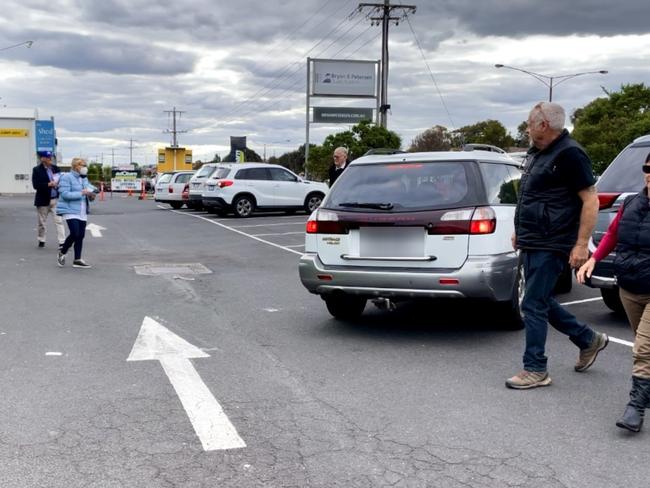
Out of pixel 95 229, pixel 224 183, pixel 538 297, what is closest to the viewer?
pixel 538 297

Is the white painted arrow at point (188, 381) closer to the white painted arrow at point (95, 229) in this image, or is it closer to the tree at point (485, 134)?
the white painted arrow at point (95, 229)

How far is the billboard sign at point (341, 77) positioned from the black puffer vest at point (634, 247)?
153 feet

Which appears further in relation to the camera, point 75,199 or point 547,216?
point 75,199

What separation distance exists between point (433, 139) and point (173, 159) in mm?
39631

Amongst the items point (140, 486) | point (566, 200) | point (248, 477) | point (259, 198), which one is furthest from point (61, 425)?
point (259, 198)

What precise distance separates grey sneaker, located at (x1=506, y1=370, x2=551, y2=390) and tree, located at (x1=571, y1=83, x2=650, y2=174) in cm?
4502

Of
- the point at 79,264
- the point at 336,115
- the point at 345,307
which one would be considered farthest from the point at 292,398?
the point at 336,115

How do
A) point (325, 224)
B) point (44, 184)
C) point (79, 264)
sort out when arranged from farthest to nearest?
point (44, 184) < point (79, 264) < point (325, 224)

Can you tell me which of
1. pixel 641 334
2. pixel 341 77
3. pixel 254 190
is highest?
pixel 341 77

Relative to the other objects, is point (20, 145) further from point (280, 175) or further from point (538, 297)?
point (538, 297)

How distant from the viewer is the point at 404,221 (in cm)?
655

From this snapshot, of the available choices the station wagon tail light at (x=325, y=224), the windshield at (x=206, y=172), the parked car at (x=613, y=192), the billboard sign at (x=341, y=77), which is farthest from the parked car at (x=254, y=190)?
the billboard sign at (x=341, y=77)

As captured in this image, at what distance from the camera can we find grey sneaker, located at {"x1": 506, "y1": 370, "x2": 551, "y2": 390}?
5324 mm

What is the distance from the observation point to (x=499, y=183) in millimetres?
7121
